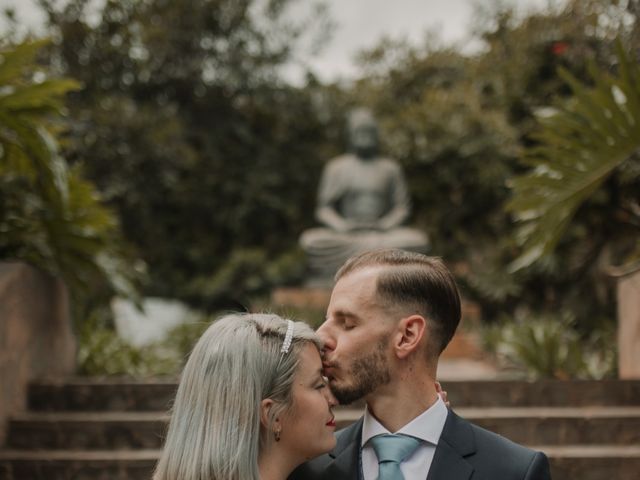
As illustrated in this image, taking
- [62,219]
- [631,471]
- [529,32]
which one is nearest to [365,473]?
[631,471]

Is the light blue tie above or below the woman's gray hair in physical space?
below

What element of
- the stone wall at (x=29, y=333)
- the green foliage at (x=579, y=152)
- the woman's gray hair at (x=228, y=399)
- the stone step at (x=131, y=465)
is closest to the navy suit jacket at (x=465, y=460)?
the woman's gray hair at (x=228, y=399)

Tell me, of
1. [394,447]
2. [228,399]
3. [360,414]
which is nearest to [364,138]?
[360,414]

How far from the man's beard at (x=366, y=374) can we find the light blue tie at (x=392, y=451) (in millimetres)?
135

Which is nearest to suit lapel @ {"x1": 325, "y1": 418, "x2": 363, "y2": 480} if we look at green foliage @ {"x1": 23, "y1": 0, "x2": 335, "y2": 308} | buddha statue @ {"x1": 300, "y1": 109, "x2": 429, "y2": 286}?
buddha statue @ {"x1": 300, "y1": 109, "x2": 429, "y2": 286}

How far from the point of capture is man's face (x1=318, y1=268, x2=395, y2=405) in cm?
234

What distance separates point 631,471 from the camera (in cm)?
476

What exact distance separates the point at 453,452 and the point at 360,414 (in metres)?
2.96

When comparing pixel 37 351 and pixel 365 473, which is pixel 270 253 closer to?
pixel 37 351

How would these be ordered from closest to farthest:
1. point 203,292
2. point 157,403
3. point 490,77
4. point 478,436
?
point 478,436 → point 157,403 → point 490,77 → point 203,292

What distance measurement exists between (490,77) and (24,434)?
449 inches

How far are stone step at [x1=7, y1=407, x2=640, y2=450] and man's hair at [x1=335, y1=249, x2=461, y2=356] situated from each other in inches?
109

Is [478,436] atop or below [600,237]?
below

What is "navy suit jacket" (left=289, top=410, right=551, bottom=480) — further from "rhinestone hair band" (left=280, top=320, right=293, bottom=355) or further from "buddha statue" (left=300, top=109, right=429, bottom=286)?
"buddha statue" (left=300, top=109, right=429, bottom=286)
